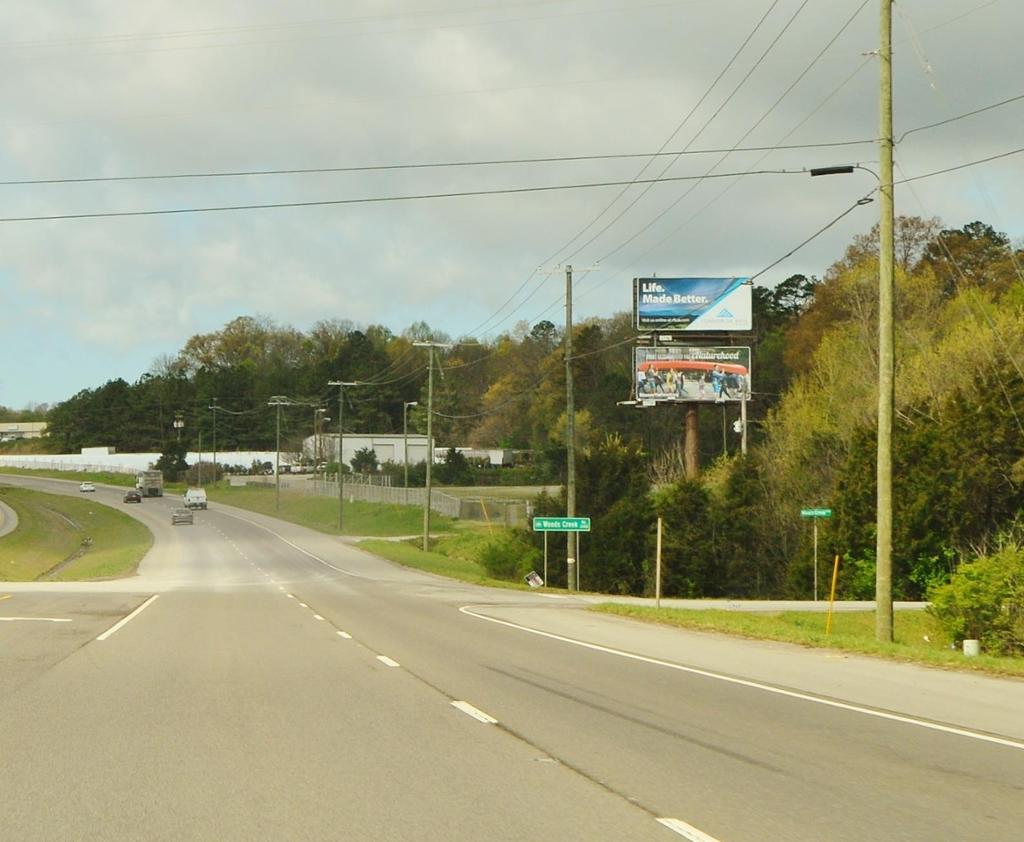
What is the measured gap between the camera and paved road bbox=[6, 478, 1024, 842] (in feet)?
24.9

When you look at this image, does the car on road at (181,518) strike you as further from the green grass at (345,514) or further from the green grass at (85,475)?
the green grass at (85,475)

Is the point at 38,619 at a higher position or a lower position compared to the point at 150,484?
higher

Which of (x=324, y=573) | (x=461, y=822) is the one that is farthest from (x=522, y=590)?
(x=461, y=822)

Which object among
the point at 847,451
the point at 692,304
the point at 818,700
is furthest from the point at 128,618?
the point at 692,304

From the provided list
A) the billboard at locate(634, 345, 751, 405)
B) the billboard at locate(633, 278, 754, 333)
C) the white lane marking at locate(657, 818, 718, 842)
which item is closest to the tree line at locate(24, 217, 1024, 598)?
the billboard at locate(634, 345, 751, 405)

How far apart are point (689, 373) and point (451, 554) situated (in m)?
18.0

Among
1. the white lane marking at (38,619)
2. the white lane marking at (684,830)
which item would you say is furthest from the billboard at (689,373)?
the white lane marking at (684,830)

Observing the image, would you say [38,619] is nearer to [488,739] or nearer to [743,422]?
[488,739]

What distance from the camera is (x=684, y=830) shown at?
7.27 meters

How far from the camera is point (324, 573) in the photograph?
5422 cm

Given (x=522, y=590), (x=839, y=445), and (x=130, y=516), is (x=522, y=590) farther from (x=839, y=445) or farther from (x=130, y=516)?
(x=130, y=516)

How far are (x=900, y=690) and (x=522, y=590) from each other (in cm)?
3094

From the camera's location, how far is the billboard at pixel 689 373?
243 ft

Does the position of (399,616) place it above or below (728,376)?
below
